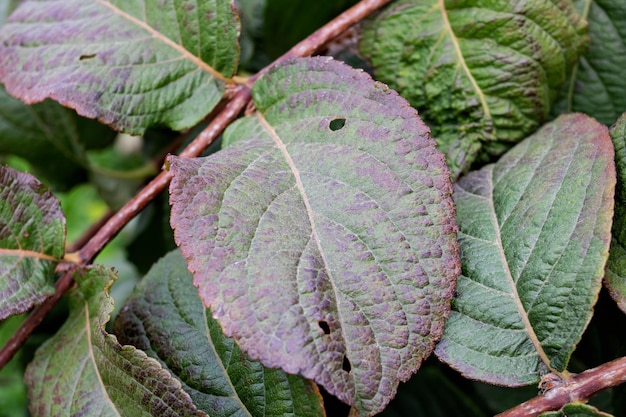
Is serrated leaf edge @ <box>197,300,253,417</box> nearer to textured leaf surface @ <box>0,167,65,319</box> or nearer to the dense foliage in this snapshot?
the dense foliage

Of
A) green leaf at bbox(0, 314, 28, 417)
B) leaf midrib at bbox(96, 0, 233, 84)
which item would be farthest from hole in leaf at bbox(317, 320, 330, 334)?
green leaf at bbox(0, 314, 28, 417)

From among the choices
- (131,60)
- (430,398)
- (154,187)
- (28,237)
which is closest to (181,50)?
(131,60)

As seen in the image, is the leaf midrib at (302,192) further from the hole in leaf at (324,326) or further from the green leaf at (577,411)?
the green leaf at (577,411)

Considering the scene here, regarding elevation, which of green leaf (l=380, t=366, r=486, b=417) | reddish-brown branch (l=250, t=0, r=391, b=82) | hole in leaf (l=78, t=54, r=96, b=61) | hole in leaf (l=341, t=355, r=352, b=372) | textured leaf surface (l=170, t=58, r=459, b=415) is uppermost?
hole in leaf (l=78, t=54, r=96, b=61)

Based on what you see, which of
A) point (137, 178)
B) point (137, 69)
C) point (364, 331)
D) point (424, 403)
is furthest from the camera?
point (137, 178)

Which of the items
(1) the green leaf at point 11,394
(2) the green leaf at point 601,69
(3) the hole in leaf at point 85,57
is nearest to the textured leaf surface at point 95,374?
(3) the hole in leaf at point 85,57

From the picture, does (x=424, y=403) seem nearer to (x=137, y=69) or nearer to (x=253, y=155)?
(x=253, y=155)

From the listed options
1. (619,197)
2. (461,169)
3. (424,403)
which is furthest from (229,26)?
(424,403)
